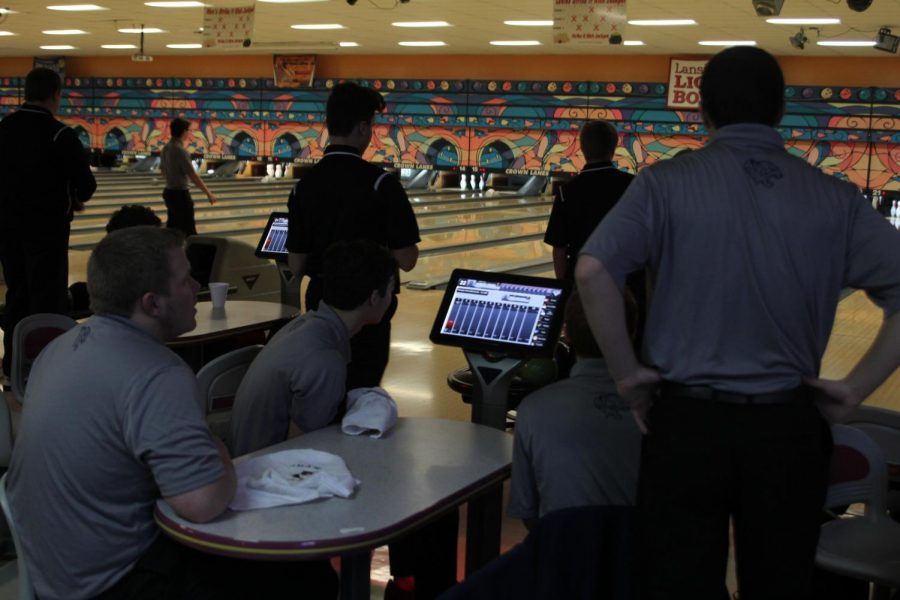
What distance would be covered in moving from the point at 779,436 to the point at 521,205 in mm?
14576

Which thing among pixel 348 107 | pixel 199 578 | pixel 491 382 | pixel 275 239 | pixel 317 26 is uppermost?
pixel 317 26

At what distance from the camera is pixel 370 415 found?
7.54 feet

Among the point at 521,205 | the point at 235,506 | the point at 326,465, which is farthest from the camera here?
the point at 521,205

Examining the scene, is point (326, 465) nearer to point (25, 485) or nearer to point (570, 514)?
point (25, 485)

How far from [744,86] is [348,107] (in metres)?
1.66

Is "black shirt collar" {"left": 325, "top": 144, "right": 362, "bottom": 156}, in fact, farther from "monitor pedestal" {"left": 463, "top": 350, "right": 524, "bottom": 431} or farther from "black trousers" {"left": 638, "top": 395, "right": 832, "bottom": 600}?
"black trousers" {"left": 638, "top": 395, "right": 832, "bottom": 600}

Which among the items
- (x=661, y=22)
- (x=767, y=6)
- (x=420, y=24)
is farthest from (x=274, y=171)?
(x=767, y=6)

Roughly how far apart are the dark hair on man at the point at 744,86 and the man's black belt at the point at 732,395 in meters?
0.45

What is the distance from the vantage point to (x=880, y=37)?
9.04 m

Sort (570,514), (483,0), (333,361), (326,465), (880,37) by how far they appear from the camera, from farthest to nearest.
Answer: (483,0) < (880,37) < (333,361) < (326,465) < (570,514)

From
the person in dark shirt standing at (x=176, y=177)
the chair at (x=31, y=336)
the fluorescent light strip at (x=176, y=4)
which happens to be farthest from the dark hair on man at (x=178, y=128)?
the chair at (x=31, y=336)

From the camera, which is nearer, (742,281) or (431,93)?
(742,281)

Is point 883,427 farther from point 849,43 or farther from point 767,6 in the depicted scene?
point 849,43

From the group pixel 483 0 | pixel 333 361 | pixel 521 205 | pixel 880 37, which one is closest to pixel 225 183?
pixel 521 205
